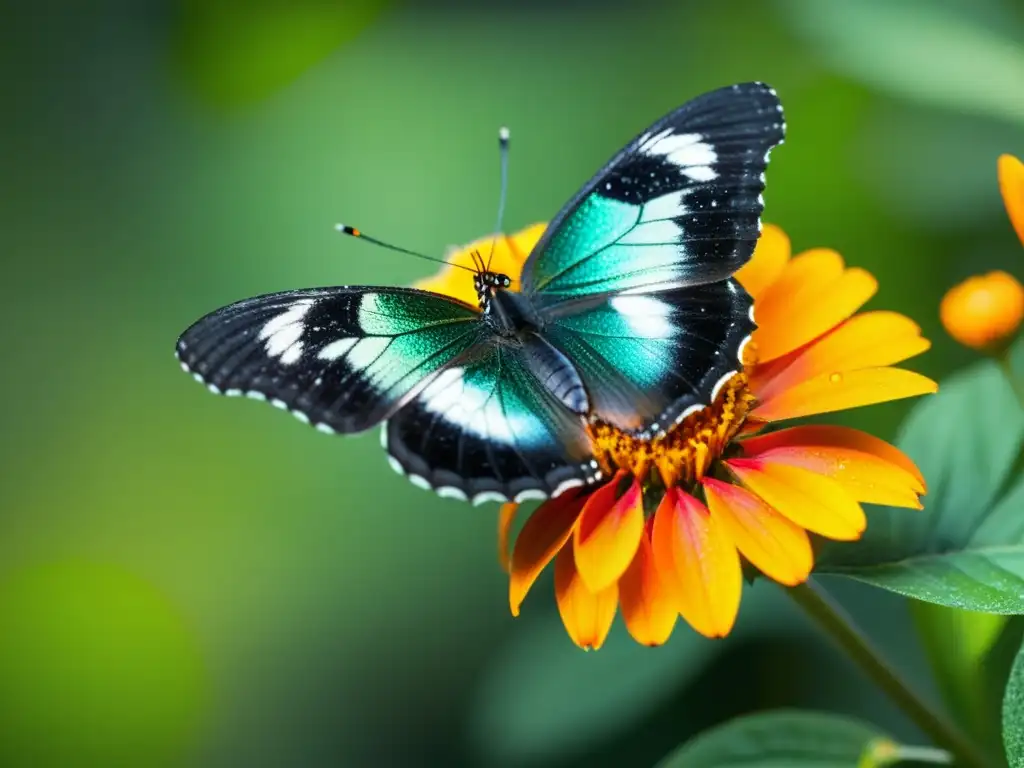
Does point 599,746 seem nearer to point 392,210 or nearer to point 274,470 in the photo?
point 274,470

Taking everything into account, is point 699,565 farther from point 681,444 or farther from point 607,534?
point 681,444

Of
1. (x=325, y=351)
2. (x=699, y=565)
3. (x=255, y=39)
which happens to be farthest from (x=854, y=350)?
(x=255, y=39)

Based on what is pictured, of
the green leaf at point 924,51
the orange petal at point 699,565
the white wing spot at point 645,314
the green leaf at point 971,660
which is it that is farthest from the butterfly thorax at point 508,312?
the green leaf at point 924,51

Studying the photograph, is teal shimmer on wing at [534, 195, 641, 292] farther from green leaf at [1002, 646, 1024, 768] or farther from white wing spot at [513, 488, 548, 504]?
green leaf at [1002, 646, 1024, 768]

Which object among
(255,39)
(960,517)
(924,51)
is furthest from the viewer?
(255,39)

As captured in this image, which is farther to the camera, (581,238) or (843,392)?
(581,238)

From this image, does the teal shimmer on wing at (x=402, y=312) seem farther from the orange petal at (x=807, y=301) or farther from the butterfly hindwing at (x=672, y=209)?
the orange petal at (x=807, y=301)

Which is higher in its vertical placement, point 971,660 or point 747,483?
point 747,483
